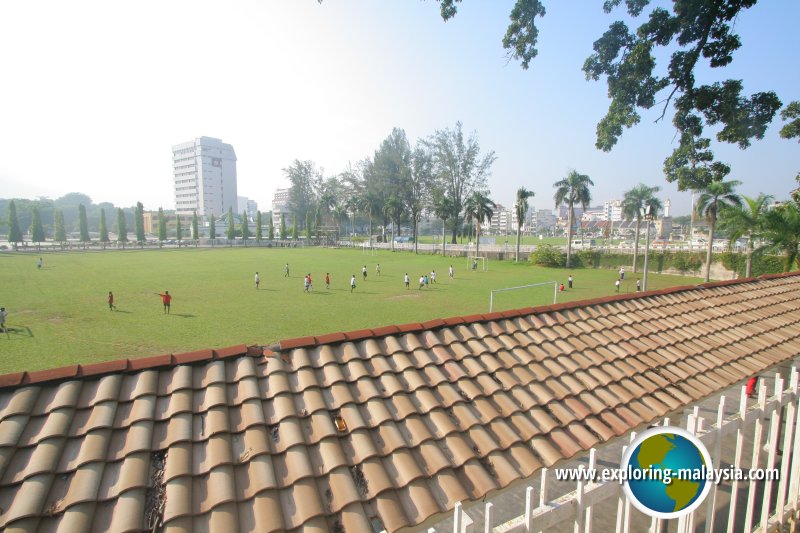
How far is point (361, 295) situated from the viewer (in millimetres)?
28391

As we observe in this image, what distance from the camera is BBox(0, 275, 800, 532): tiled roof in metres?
2.42

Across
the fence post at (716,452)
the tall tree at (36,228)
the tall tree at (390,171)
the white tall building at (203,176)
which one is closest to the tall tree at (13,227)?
the tall tree at (36,228)

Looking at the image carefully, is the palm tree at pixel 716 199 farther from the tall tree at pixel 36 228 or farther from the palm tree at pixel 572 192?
the tall tree at pixel 36 228

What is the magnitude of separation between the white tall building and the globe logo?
6348 inches

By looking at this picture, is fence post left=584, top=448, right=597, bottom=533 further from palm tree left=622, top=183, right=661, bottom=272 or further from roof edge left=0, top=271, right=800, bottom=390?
palm tree left=622, top=183, right=661, bottom=272

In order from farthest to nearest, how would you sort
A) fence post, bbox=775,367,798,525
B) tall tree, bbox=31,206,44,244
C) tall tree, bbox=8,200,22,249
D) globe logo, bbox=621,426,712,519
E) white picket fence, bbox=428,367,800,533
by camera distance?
tall tree, bbox=31,206,44,244, tall tree, bbox=8,200,22,249, fence post, bbox=775,367,798,525, globe logo, bbox=621,426,712,519, white picket fence, bbox=428,367,800,533

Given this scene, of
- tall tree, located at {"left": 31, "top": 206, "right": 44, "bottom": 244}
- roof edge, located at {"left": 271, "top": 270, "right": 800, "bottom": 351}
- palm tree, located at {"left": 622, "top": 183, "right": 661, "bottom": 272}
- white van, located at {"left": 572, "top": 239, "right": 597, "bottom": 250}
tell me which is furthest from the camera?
tall tree, located at {"left": 31, "top": 206, "right": 44, "bottom": 244}

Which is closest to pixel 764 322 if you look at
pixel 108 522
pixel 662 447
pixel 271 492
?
pixel 662 447

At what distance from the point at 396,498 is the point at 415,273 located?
39615 millimetres

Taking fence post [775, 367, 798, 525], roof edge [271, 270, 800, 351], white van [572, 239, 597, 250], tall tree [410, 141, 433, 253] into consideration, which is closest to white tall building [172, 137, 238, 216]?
tall tree [410, 141, 433, 253]

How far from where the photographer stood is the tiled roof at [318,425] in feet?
7.94

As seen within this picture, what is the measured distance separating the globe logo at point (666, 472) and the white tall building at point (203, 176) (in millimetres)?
161245

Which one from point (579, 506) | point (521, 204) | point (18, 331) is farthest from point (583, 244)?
point (579, 506)

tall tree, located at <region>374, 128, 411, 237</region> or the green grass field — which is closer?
the green grass field
